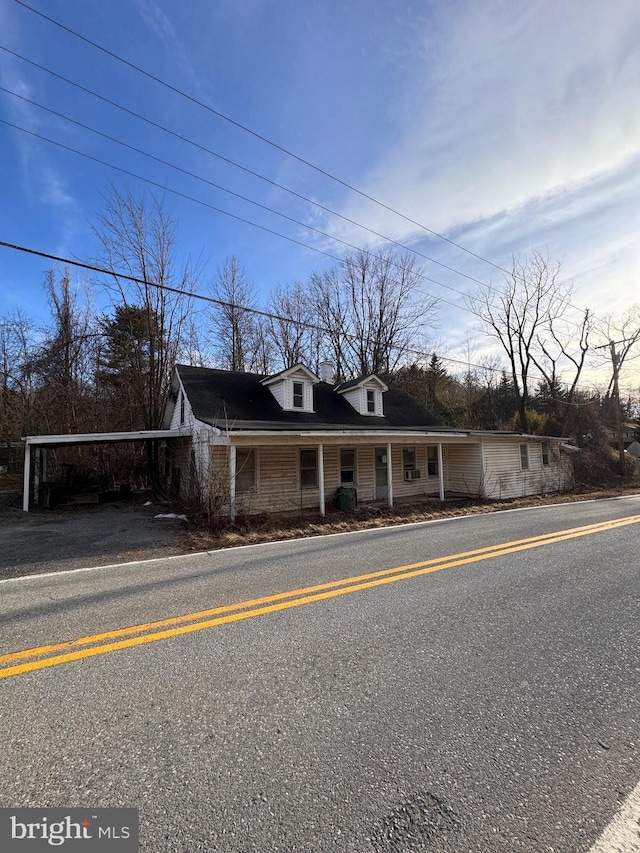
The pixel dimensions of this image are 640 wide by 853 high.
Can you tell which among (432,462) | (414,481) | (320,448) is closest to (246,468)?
(320,448)

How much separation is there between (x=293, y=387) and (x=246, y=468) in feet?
13.4

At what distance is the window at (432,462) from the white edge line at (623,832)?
1620cm

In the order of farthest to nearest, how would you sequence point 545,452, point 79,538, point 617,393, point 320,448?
1. point 617,393
2. point 545,452
3. point 320,448
4. point 79,538

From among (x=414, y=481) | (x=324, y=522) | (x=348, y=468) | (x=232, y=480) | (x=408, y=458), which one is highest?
(x=408, y=458)

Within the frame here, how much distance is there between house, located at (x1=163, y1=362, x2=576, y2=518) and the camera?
1236 cm

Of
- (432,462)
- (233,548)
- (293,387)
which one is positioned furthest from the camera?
(432,462)

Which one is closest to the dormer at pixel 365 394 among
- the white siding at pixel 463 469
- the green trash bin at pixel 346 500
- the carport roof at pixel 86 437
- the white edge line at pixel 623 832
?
the white siding at pixel 463 469

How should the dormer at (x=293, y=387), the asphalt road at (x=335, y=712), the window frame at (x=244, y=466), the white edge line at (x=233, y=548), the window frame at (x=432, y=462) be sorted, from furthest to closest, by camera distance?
1. the window frame at (x=432, y=462)
2. the dormer at (x=293, y=387)
3. the window frame at (x=244, y=466)
4. the white edge line at (x=233, y=548)
5. the asphalt road at (x=335, y=712)

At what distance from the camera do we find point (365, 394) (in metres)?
17.8

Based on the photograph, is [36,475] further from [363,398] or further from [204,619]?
[204,619]

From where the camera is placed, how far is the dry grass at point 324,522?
8.68 meters

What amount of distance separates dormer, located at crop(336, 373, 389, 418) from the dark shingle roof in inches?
11.4

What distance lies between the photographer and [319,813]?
179 cm

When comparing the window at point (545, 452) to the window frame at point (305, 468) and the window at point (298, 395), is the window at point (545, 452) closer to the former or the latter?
the window frame at point (305, 468)
